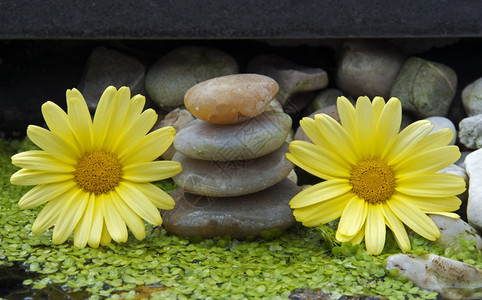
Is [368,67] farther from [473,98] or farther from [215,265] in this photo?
[215,265]

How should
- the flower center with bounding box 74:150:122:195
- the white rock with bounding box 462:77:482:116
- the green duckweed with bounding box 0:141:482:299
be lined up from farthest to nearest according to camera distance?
the white rock with bounding box 462:77:482:116, the flower center with bounding box 74:150:122:195, the green duckweed with bounding box 0:141:482:299

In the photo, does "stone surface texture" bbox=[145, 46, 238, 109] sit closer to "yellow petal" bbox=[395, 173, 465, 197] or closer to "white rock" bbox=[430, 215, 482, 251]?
"yellow petal" bbox=[395, 173, 465, 197]

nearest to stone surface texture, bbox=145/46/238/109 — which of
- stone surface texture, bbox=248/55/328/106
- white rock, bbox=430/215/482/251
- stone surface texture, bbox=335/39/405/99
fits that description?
stone surface texture, bbox=248/55/328/106

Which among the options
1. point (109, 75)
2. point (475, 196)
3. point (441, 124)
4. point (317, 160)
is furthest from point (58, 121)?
point (441, 124)

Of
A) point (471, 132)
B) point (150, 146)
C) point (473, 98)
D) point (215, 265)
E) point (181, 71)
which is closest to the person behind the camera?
point (215, 265)

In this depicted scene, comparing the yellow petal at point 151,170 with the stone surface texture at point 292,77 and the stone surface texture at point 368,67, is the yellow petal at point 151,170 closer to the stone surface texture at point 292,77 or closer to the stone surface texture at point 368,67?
the stone surface texture at point 292,77
